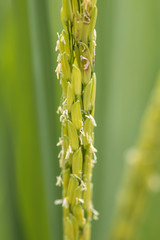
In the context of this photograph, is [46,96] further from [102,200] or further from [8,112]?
[102,200]

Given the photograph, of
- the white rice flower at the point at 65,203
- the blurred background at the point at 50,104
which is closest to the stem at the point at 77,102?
the white rice flower at the point at 65,203

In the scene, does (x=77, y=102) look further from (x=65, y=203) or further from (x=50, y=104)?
(x=50, y=104)

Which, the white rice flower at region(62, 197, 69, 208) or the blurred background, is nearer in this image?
the white rice flower at region(62, 197, 69, 208)

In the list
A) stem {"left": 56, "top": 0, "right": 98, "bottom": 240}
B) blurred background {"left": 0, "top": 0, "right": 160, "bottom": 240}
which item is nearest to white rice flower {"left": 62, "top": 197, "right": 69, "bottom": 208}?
stem {"left": 56, "top": 0, "right": 98, "bottom": 240}

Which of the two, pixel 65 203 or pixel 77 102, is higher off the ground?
pixel 77 102

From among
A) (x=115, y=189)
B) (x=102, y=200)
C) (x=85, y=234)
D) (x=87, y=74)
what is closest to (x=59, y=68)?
(x=87, y=74)

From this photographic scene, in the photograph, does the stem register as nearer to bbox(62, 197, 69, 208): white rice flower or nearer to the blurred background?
bbox(62, 197, 69, 208): white rice flower

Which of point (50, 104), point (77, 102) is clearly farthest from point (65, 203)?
point (50, 104)

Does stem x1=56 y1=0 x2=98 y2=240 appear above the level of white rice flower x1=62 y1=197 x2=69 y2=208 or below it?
above
